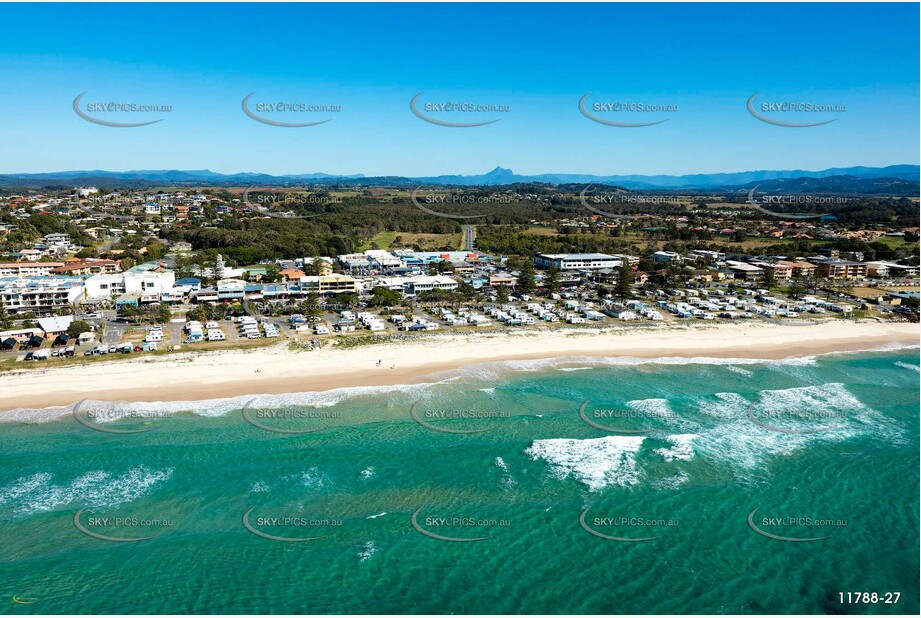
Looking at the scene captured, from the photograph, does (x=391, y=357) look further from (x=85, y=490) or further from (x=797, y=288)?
(x=797, y=288)

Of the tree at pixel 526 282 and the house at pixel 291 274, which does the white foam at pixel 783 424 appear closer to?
the tree at pixel 526 282

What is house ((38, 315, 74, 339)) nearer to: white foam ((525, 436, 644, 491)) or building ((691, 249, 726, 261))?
white foam ((525, 436, 644, 491))

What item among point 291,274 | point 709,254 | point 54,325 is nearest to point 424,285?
point 291,274

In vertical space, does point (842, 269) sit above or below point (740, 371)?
above

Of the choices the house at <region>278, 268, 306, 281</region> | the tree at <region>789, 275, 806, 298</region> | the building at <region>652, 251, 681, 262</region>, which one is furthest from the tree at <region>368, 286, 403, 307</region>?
the tree at <region>789, 275, 806, 298</region>

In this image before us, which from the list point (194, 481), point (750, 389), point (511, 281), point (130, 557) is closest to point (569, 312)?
point (511, 281)

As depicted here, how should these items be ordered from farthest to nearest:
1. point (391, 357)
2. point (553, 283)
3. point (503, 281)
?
point (503, 281)
point (553, 283)
point (391, 357)

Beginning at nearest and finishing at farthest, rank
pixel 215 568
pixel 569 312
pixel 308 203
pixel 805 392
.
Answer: pixel 215 568 < pixel 805 392 < pixel 569 312 < pixel 308 203

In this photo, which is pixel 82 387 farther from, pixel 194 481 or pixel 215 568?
pixel 215 568
